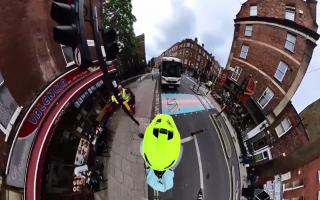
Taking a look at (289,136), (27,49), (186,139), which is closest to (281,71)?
(289,136)

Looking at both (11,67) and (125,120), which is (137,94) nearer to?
(125,120)

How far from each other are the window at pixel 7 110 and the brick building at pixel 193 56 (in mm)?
1088

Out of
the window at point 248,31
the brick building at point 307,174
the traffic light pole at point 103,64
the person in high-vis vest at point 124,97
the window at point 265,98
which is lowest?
the brick building at point 307,174

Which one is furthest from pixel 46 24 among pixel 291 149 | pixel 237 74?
pixel 291 149

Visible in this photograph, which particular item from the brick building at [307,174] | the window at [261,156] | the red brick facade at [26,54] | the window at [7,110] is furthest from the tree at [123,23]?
the brick building at [307,174]

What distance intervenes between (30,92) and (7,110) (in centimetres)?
20

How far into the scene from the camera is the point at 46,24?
314 cm

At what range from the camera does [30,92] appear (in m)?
3.44

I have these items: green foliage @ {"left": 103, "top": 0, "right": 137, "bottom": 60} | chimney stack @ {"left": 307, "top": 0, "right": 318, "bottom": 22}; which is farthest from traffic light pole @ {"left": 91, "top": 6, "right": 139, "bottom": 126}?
chimney stack @ {"left": 307, "top": 0, "right": 318, "bottom": 22}

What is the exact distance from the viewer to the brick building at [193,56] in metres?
2.92

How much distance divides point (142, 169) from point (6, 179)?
3.16ft

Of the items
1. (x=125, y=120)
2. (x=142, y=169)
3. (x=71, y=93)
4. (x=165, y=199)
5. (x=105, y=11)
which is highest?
(x=105, y=11)

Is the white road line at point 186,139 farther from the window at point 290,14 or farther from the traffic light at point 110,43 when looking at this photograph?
the window at point 290,14

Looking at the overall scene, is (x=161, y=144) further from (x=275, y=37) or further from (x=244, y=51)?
(x=275, y=37)
